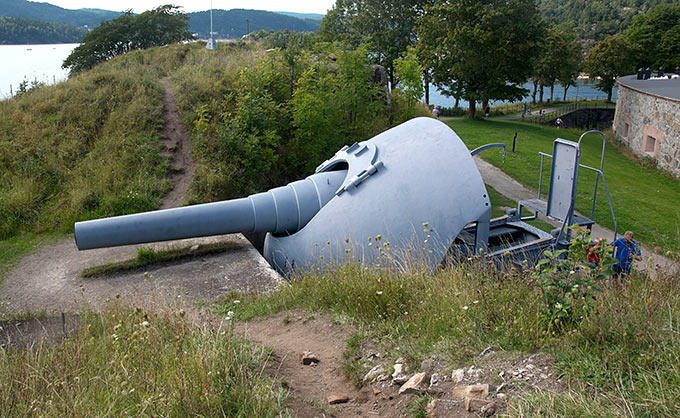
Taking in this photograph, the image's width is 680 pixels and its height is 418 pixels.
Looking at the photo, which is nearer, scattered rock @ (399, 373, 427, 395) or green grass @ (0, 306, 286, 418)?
green grass @ (0, 306, 286, 418)

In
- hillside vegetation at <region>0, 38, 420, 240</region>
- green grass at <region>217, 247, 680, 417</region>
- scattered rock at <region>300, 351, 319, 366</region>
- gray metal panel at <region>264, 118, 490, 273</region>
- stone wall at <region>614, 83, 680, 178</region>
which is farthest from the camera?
stone wall at <region>614, 83, 680, 178</region>

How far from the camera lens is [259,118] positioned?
37.9 ft

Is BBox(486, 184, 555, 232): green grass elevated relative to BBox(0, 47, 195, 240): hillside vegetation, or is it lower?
lower

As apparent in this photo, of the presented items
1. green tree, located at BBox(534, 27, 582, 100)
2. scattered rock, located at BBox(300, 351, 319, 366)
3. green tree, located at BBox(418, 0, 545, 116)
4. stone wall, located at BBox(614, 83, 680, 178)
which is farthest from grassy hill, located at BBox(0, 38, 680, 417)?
green tree, located at BBox(534, 27, 582, 100)

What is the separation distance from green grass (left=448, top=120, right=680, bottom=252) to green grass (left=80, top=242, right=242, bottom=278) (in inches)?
265

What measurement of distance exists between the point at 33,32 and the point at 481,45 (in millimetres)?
27147

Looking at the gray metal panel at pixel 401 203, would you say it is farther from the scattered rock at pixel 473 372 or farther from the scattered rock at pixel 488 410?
the scattered rock at pixel 488 410

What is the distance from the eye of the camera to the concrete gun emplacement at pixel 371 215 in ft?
22.0

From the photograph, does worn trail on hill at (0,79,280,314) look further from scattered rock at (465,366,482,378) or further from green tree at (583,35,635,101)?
green tree at (583,35,635,101)

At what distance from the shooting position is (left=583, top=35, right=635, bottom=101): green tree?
43.9m

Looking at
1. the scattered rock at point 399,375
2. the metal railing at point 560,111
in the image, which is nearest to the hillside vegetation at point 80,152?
the scattered rock at point 399,375

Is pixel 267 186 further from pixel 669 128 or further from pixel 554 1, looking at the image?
pixel 554 1

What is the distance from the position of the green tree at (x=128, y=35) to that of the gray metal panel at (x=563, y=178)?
30785 mm

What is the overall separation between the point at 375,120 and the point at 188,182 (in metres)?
5.29
